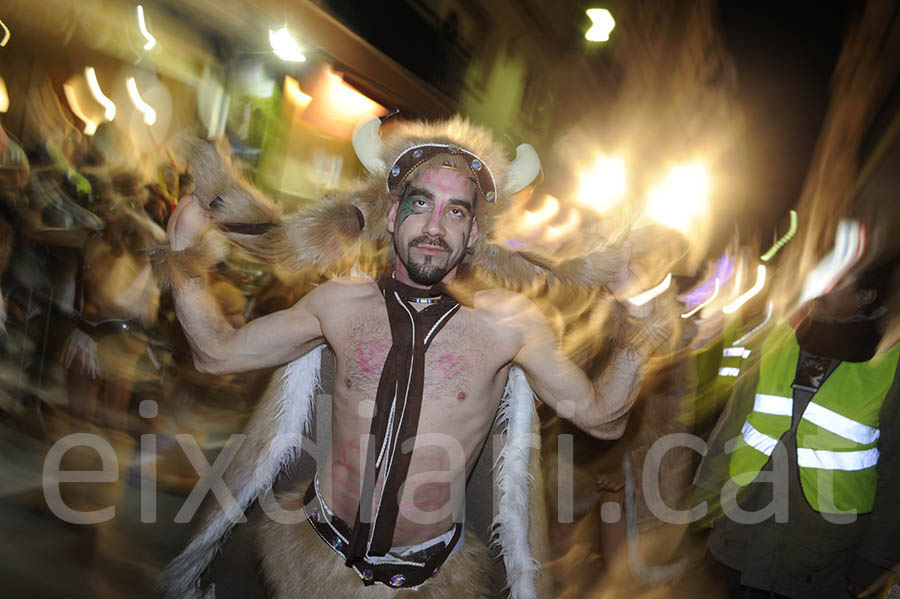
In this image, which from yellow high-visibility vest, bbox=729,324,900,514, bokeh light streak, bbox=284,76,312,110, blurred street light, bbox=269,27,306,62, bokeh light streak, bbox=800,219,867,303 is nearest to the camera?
yellow high-visibility vest, bbox=729,324,900,514

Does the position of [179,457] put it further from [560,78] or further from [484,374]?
[560,78]

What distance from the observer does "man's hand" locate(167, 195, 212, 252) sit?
Result: 2.26 metres

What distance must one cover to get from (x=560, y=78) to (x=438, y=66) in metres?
5.69

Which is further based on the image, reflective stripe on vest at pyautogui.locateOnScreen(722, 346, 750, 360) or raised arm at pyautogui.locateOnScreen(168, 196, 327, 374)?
reflective stripe on vest at pyautogui.locateOnScreen(722, 346, 750, 360)

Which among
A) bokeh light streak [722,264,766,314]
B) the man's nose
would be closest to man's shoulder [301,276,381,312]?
the man's nose

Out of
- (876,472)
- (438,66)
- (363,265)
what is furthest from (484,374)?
(438,66)

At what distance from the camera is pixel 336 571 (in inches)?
86.0

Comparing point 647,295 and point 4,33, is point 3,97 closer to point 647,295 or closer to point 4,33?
point 4,33

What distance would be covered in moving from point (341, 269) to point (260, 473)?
0.92 m

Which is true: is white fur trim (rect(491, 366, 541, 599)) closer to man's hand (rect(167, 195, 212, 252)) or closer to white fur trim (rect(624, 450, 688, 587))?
man's hand (rect(167, 195, 212, 252))

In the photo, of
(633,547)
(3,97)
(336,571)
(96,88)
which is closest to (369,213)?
(336,571)

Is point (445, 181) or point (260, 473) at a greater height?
point (445, 181)

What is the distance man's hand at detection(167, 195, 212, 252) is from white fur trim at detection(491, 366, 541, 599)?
53.5 inches

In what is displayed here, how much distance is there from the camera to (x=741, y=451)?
11.1 feet
